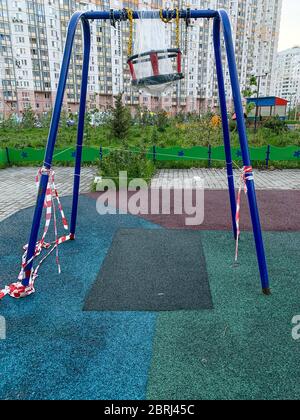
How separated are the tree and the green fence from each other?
5.75 m

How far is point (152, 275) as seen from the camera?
13.5 ft

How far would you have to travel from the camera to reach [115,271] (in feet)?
13.9

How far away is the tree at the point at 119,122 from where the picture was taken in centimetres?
1752

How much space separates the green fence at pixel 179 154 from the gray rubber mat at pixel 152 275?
684 centimetres

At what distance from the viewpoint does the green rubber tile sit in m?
2.37

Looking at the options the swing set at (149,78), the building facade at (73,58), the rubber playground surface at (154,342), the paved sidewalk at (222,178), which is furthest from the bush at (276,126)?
the building facade at (73,58)

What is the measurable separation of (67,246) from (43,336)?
2.19 metres

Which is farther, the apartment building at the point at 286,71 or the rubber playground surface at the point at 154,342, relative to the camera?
the apartment building at the point at 286,71

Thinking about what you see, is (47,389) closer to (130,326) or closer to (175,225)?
(130,326)

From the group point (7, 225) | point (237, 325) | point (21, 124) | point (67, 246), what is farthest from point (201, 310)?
point (21, 124)

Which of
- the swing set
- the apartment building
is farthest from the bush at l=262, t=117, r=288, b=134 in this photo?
the apartment building

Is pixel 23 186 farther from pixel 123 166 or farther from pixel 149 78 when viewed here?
pixel 149 78

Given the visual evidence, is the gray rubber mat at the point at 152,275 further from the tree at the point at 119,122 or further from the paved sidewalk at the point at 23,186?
the tree at the point at 119,122

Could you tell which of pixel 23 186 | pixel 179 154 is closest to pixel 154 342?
pixel 23 186
